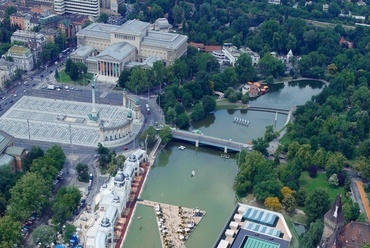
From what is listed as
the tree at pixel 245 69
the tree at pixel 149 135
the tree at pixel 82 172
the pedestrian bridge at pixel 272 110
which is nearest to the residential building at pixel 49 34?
the tree at pixel 245 69

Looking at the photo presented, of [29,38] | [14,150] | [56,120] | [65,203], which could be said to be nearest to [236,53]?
[29,38]

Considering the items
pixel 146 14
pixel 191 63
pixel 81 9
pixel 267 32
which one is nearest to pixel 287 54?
pixel 267 32

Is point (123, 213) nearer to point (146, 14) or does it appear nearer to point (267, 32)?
point (267, 32)

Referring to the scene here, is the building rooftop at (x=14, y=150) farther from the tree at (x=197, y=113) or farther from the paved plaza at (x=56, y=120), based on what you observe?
the tree at (x=197, y=113)

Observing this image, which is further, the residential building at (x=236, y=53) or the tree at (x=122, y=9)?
the tree at (x=122, y=9)

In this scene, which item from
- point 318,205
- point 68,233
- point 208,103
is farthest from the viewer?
point 208,103

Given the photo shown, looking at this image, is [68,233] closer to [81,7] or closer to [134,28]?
[134,28]
